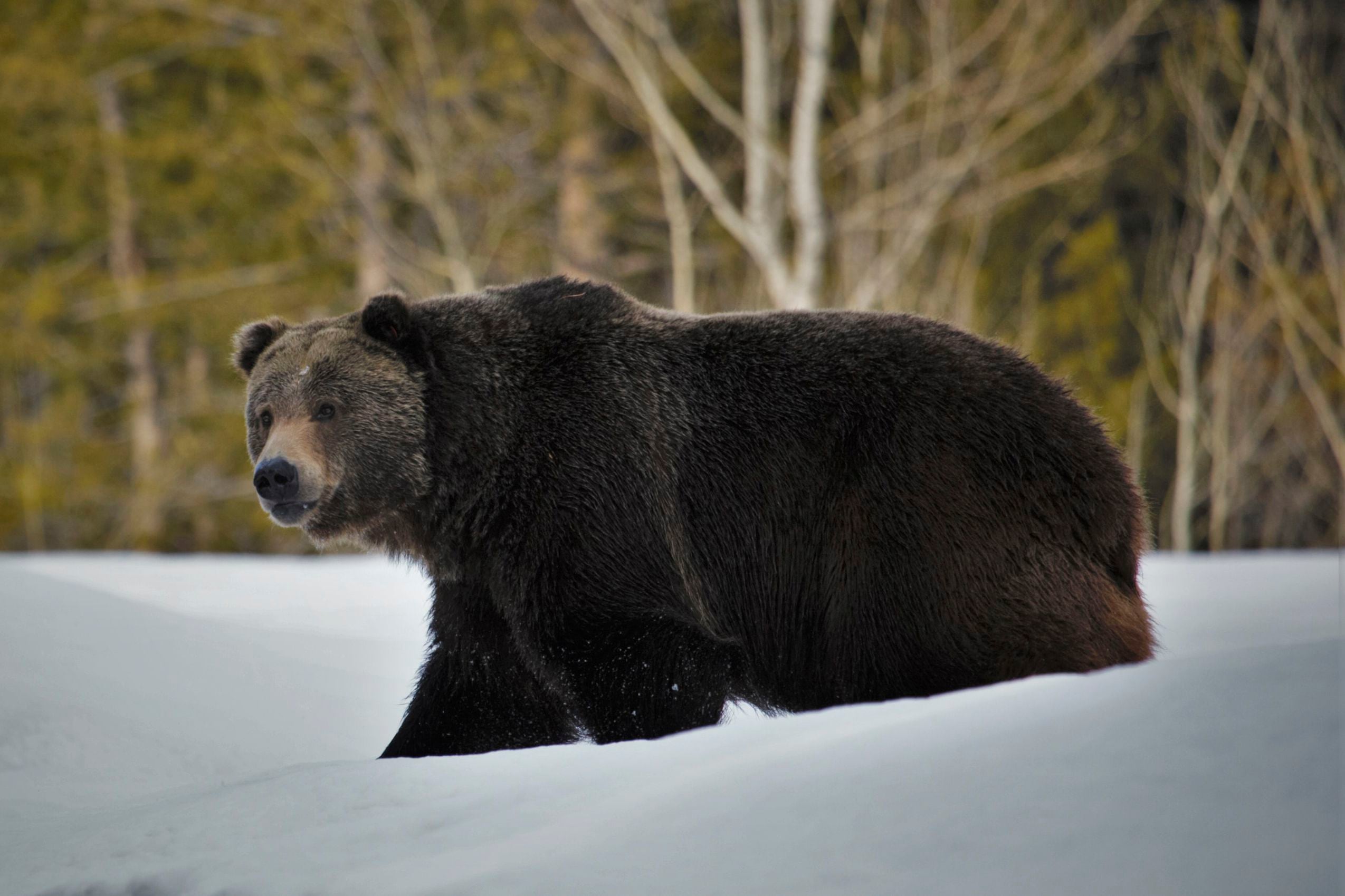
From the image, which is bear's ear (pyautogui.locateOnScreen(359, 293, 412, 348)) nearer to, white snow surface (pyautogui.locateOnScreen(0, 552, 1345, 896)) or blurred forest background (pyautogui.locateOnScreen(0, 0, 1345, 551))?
white snow surface (pyautogui.locateOnScreen(0, 552, 1345, 896))

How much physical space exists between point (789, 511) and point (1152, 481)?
1872cm

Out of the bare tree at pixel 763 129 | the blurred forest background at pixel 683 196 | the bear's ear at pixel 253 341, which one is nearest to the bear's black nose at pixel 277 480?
the bear's ear at pixel 253 341

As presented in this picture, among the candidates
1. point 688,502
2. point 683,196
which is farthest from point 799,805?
point 683,196

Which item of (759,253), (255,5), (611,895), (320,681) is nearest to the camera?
(611,895)

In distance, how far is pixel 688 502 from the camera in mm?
4023

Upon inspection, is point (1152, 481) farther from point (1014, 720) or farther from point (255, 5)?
point (1014, 720)

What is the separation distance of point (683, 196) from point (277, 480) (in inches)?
500

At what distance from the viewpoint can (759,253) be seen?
11586mm

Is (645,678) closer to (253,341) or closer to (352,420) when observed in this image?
(352,420)

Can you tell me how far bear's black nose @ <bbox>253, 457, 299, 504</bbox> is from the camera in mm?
3850

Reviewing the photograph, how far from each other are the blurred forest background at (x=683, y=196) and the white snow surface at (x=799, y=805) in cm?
869

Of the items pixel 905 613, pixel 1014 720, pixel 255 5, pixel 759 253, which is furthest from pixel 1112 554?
pixel 255 5

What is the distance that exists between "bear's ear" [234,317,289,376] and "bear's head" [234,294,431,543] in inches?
8.2

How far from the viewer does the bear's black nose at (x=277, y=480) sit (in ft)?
12.6
